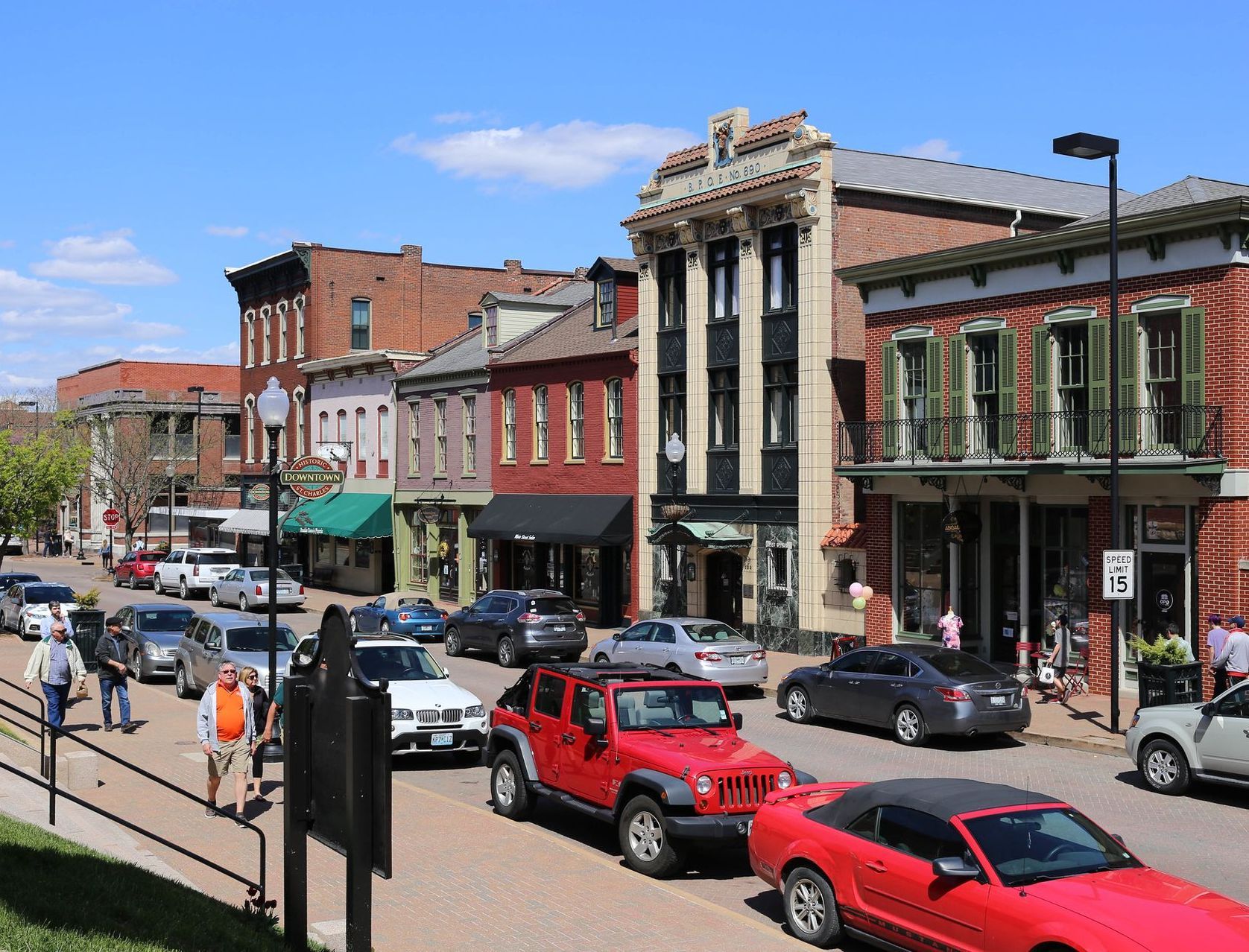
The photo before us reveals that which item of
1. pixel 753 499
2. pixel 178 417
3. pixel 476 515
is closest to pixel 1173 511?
pixel 753 499

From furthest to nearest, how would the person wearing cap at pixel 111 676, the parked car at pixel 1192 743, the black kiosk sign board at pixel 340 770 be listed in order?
the person wearing cap at pixel 111 676 → the parked car at pixel 1192 743 → the black kiosk sign board at pixel 340 770

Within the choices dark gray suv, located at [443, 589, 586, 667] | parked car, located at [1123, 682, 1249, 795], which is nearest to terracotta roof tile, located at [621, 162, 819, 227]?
dark gray suv, located at [443, 589, 586, 667]

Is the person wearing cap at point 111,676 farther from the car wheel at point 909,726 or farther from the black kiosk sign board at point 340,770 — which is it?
the black kiosk sign board at point 340,770

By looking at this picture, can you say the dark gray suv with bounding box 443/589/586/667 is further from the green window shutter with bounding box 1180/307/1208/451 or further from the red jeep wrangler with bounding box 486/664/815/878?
the red jeep wrangler with bounding box 486/664/815/878

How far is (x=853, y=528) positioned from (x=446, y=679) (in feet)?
43.7

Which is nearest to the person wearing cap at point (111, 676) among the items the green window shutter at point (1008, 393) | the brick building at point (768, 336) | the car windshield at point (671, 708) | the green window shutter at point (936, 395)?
the car windshield at point (671, 708)

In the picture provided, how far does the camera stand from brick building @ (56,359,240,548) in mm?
66062

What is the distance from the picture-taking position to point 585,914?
11562 mm

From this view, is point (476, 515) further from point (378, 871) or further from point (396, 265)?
point (378, 871)

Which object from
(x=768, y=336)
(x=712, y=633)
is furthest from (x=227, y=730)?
(x=768, y=336)

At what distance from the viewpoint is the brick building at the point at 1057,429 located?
74.9 ft

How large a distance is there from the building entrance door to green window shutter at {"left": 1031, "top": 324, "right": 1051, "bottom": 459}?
10.2m

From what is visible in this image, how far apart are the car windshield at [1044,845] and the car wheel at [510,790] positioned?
6367 mm

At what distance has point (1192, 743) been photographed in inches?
653
